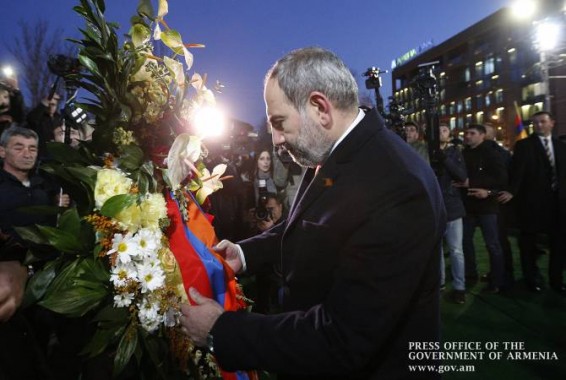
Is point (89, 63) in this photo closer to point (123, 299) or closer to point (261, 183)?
A: point (123, 299)

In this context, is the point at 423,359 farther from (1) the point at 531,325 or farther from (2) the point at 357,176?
(1) the point at 531,325

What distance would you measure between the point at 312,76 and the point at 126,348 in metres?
1.29

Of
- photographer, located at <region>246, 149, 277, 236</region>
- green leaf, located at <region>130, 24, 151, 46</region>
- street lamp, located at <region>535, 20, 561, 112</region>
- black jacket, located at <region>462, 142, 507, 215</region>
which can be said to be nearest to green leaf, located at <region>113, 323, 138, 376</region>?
green leaf, located at <region>130, 24, 151, 46</region>

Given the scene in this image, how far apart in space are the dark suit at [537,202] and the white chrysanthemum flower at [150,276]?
576cm

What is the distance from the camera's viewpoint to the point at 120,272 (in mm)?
1593

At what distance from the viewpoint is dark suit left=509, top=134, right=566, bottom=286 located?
5.68 meters

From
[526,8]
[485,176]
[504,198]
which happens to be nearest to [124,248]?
[485,176]

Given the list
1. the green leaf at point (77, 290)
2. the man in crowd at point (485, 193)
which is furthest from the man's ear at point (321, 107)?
the man in crowd at point (485, 193)

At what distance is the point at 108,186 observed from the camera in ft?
5.33

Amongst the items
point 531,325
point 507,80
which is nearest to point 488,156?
point 531,325

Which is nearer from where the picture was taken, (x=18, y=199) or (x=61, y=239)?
(x=61, y=239)

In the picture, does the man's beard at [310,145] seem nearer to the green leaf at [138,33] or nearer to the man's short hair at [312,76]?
the man's short hair at [312,76]

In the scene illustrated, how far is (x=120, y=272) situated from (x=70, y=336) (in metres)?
1.77

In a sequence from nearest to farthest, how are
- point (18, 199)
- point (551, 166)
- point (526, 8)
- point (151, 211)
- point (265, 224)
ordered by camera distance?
point (151, 211) < point (18, 199) < point (265, 224) < point (551, 166) < point (526, 8)
